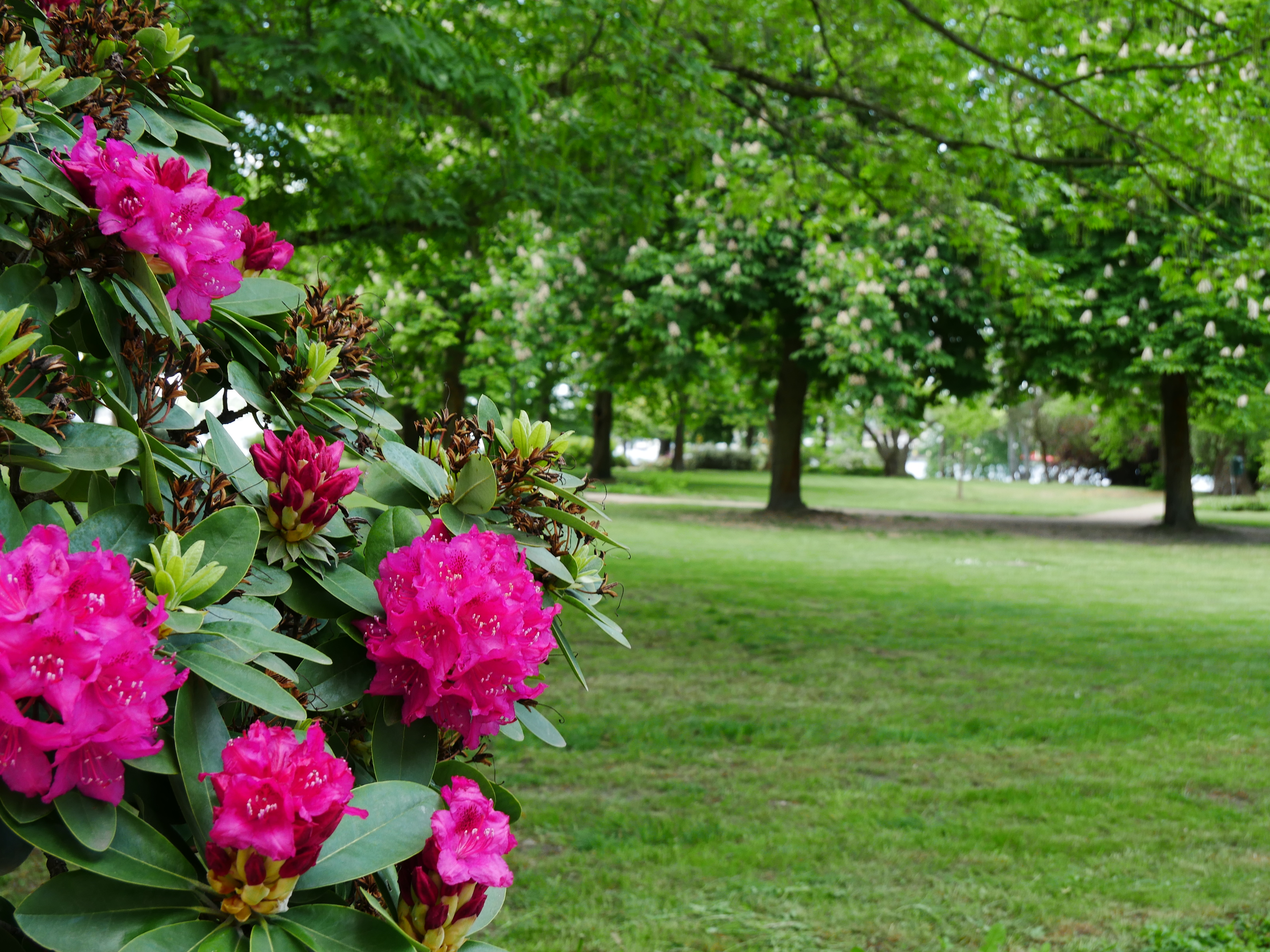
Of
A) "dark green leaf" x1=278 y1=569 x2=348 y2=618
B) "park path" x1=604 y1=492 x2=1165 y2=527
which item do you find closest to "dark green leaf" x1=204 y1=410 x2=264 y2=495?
"dark green leaf" x1=278 y1=569 x2=348 y2=618

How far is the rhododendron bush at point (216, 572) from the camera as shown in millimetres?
845

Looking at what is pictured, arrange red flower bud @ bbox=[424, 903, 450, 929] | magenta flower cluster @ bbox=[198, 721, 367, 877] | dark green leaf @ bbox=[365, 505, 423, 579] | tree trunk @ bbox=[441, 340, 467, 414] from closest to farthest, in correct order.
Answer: magenta flower cluster @ bbox=[198, 721, 367, 877] < red flower bud @ bbox=[424, 903, 450, 929] < dark green leaf @ bbox=[365, 505, 423, 579] < tree trunk @ bbox=[441, 340, 467, 414]

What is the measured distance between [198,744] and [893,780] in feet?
15.5

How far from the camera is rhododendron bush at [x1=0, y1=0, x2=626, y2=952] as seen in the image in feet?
2.77

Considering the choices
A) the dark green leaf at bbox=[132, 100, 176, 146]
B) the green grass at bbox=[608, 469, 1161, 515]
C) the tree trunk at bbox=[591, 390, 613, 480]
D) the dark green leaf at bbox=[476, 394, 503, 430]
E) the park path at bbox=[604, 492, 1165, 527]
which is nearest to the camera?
the dark green leaf at bbox=[132, 100, 176, 146]

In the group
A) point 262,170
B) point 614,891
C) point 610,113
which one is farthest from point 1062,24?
point 614,891

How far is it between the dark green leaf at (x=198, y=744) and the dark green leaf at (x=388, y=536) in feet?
0.81

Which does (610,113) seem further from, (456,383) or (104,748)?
(456,383)

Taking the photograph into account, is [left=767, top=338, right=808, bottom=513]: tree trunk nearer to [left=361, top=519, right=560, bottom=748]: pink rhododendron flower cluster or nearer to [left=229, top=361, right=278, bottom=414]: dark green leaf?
[left=229, top=361, right=278, bottom=414]: dark green leaf

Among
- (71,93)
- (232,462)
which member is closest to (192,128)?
(71,93)

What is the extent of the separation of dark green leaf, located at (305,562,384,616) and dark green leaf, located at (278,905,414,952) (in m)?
0.30

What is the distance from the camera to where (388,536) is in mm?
1204

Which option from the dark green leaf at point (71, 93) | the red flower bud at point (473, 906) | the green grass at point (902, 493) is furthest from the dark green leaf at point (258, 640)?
the green grass at point (902, 493)

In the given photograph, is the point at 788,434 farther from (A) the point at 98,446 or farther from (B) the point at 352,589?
(A) the point at 98,446
